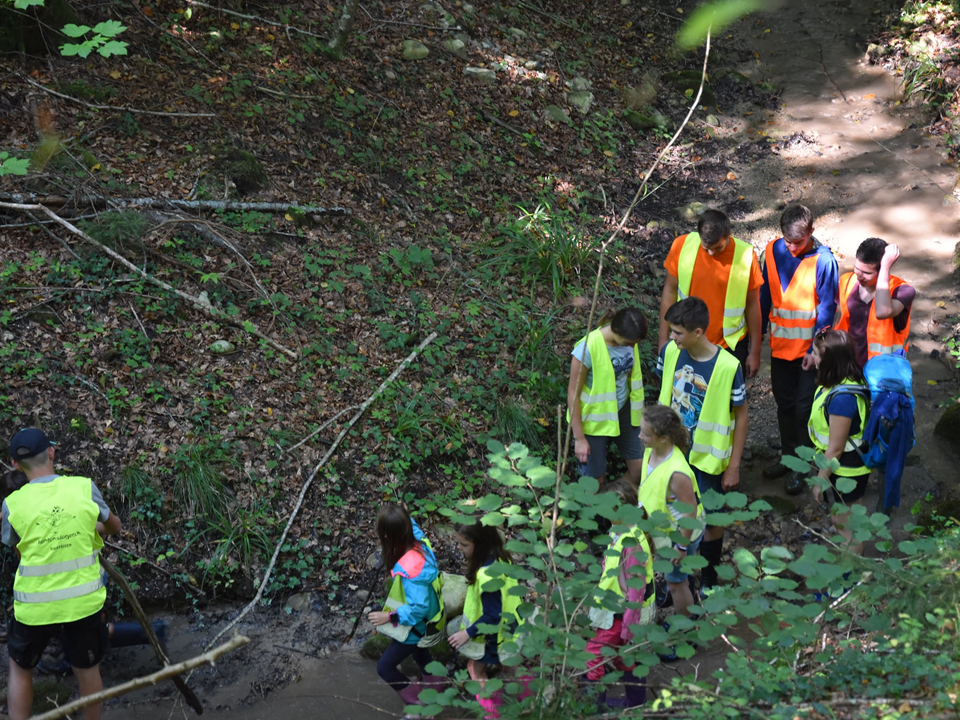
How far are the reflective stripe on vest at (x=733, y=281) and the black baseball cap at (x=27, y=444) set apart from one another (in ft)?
13.8

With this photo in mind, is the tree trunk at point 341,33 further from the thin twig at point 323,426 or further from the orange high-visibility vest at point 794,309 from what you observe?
the orange high-visibility vest at point 794,309

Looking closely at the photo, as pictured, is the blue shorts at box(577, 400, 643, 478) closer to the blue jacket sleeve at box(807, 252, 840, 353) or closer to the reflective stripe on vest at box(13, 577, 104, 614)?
the blue jacket sleeve at box(807, 252, 840, 353)

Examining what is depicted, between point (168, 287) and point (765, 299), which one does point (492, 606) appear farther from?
point (168, 287)

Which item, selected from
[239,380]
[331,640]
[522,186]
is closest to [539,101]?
[522,186]

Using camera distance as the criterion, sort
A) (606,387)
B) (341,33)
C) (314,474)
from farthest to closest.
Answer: (341,33) < (314,474) < (606,387)

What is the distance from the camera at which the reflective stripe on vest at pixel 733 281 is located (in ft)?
17.5

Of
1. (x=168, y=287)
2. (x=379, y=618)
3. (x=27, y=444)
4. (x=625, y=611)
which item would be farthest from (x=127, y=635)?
(x=625, y=611)

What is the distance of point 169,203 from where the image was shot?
263 inches

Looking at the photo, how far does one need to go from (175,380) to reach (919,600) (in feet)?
16.7

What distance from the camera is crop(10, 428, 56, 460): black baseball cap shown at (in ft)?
12.9

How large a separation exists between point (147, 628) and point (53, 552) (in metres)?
0.63

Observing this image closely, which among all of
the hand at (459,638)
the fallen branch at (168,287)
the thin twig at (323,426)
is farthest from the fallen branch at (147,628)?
the fallen branch at (168,287)

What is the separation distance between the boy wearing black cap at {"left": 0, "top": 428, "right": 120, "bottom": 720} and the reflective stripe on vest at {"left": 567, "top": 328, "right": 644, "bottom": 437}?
3.07 m

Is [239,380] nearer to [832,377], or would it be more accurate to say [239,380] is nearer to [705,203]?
[832,377]
